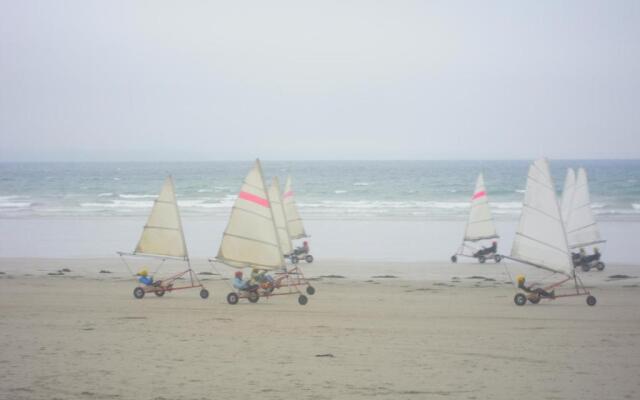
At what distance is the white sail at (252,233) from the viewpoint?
1750 cm

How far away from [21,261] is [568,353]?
19660 mm

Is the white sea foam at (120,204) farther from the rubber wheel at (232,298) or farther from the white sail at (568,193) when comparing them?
the rubber wheel at (232,298)

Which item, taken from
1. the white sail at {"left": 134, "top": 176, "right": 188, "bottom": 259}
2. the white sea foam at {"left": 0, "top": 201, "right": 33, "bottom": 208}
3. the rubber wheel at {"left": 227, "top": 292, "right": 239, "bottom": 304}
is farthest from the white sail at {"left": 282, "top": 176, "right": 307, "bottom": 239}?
the white sea foam at {"left": 0, "top": 201, "right": 33, "bottom": 208}

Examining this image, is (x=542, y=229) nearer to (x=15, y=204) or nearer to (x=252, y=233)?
(x=252, y=233)

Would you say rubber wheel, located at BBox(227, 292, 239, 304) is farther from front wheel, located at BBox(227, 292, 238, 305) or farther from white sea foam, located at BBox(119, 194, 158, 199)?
white sea foam, located at BBox(119, 194, 158, 199)

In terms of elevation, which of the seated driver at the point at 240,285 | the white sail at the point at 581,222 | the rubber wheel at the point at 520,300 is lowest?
the rubber wheel at the point at 520,300

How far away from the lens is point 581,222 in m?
24.1

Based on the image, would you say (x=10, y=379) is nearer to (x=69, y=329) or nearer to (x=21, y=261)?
(x=69, y=329)

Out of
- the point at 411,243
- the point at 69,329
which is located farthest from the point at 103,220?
the point at 69,329

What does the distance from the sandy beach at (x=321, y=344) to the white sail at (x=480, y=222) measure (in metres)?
8.64

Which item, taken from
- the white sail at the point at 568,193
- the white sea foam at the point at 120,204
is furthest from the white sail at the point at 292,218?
the white sea foam at the point at 120,204

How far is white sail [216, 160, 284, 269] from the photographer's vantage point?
17.5m

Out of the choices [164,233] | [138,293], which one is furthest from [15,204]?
[138,293]

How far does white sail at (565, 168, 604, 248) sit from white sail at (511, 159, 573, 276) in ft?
23.6
